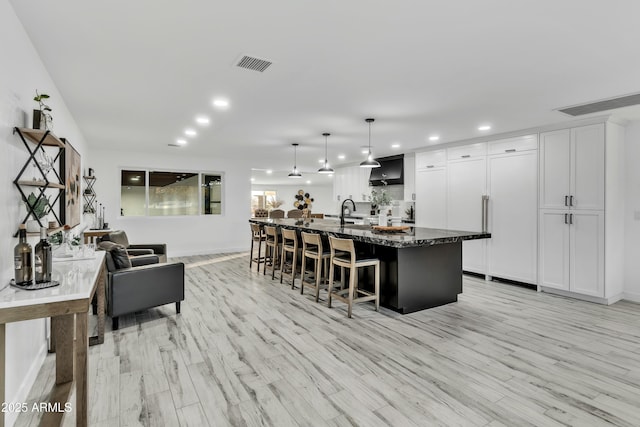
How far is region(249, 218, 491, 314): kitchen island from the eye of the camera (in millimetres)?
4008

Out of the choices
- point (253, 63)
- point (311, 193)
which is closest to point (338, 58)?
point (253, 63)

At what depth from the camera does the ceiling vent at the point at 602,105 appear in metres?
3.78

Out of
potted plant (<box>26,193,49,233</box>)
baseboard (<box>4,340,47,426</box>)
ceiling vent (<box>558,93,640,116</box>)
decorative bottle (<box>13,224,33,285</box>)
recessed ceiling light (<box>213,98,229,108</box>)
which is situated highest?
recessed ceiling light (<box>213,98,229,108</box>)

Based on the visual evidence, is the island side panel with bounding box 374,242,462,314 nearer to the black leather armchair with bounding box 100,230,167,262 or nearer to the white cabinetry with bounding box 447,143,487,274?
the white cabinetry with bounding box 447,143,487,274

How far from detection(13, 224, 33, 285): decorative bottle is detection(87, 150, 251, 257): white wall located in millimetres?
5213

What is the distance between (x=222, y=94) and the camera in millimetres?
3709

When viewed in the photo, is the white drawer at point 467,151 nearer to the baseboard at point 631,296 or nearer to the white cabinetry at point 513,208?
the white cabinetry at point 513,208

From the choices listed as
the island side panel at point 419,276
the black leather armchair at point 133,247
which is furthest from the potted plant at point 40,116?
the island side panel at point 419,276

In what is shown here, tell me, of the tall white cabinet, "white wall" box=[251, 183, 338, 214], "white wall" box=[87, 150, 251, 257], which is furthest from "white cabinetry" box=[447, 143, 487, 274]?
"white wall" box=[251, 183, 338, 214]

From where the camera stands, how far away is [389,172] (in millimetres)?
8016

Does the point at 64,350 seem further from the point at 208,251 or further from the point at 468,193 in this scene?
the point at 208,251

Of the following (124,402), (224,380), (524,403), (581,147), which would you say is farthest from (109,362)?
(581,147)

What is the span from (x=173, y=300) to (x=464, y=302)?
366 cm

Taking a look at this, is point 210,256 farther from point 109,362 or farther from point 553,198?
point 553,198
